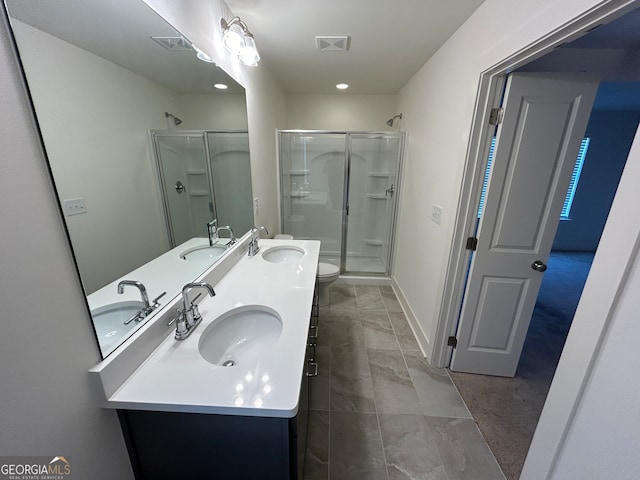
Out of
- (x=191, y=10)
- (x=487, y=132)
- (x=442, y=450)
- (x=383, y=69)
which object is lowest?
(x=442, y=450)

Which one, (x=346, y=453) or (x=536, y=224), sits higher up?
(x=536, y=224)

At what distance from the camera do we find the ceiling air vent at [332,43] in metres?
1.85

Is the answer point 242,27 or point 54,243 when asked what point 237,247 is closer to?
point 54,243

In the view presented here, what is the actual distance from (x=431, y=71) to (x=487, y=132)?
1.06 meters

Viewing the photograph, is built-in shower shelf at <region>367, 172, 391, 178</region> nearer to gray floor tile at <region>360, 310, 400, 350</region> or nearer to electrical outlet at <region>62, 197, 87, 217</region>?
gray floor tile at <region>360, 310, 400, 350</region>

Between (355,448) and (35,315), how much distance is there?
1.55 m

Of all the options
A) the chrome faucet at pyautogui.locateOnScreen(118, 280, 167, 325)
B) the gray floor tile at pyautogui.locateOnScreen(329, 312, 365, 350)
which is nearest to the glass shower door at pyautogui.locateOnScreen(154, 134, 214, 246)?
the chrome faucet at pyautogui.locateOnScreen(118, 280, 167, 325)

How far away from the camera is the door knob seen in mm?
1604

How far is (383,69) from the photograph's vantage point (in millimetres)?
2475

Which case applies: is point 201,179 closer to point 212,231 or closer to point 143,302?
point 212,231

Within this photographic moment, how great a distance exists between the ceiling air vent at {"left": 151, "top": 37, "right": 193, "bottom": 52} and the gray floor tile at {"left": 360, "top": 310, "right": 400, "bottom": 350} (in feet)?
7.70

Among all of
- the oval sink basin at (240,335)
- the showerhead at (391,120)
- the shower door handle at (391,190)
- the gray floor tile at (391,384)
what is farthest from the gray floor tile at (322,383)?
the showerhead at (391,120)

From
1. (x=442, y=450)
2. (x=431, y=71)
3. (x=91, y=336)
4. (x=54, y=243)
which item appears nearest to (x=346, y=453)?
(x=442, y=450)

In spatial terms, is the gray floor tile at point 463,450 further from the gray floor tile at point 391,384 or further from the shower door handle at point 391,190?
the shower door handle at point 391,190
